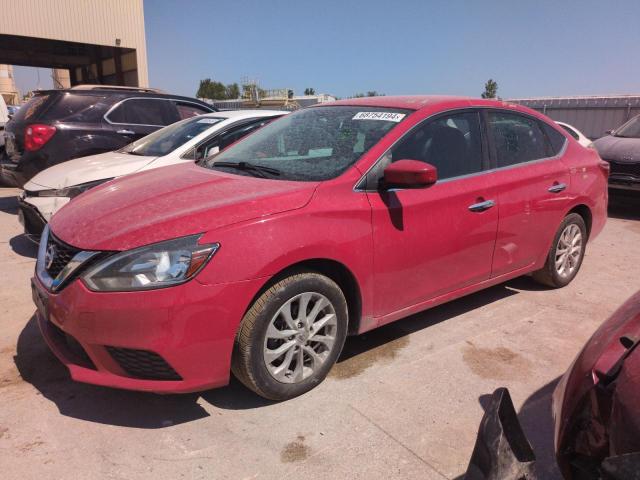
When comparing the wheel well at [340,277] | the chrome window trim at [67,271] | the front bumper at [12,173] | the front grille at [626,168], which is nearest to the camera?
the chrome window trim at [67,271]

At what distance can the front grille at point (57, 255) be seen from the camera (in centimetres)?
261

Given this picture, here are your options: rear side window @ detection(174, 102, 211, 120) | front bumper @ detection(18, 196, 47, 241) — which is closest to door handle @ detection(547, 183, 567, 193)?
front bumper @ detection(18, 196, 47, 241)

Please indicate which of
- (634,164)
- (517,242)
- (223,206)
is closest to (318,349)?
(223,206)

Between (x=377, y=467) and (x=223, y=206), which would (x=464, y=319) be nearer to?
(x=377, y=467)

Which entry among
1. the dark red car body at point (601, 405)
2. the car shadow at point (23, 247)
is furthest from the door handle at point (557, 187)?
the car shadow at point (23, 247)

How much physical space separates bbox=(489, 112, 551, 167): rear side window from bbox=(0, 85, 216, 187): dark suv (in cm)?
487

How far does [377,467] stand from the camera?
2371 mm

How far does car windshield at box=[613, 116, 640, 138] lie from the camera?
866 cm

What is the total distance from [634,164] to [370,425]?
716 centimetres

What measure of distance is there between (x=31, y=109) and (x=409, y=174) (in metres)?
5.93

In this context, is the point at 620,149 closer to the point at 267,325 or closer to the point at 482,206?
the point at 482,206

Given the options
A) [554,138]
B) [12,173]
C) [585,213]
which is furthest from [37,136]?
[585,213]

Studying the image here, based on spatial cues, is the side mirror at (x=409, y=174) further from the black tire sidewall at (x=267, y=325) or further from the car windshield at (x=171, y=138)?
the car windshield at (x=171, y=138)

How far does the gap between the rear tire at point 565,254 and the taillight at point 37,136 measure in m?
5.76
